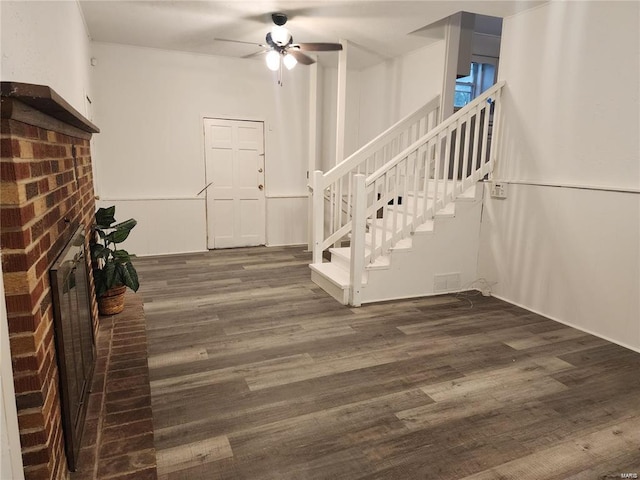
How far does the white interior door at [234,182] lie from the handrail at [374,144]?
1.96 m

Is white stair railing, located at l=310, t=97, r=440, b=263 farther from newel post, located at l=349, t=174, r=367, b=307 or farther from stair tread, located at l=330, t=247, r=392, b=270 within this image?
newel post, located at l=349, t=174, r=367, b=307

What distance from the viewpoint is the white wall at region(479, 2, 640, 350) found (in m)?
2.99

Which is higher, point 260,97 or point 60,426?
point 260,97

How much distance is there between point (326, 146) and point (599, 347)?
4.70 meters

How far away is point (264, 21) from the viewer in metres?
4.35

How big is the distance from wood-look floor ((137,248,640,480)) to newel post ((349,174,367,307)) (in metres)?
0.18

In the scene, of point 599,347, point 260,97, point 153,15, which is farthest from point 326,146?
point 599,347

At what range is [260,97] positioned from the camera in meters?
6.12

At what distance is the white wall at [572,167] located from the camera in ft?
9.81

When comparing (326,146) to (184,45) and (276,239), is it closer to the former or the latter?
(276,239)

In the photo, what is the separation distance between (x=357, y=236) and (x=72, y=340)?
2381mm

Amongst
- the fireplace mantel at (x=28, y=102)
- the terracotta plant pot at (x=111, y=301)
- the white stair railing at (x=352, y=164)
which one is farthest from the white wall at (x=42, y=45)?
the white stair railing at (x=352, y=164)

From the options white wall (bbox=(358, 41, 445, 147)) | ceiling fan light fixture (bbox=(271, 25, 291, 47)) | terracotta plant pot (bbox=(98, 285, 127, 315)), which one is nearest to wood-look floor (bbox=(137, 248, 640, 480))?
terracotta plant pot (bbox=(98, 285, 127, 315))

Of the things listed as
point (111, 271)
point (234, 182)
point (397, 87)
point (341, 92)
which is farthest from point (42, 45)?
point (397, 87)
